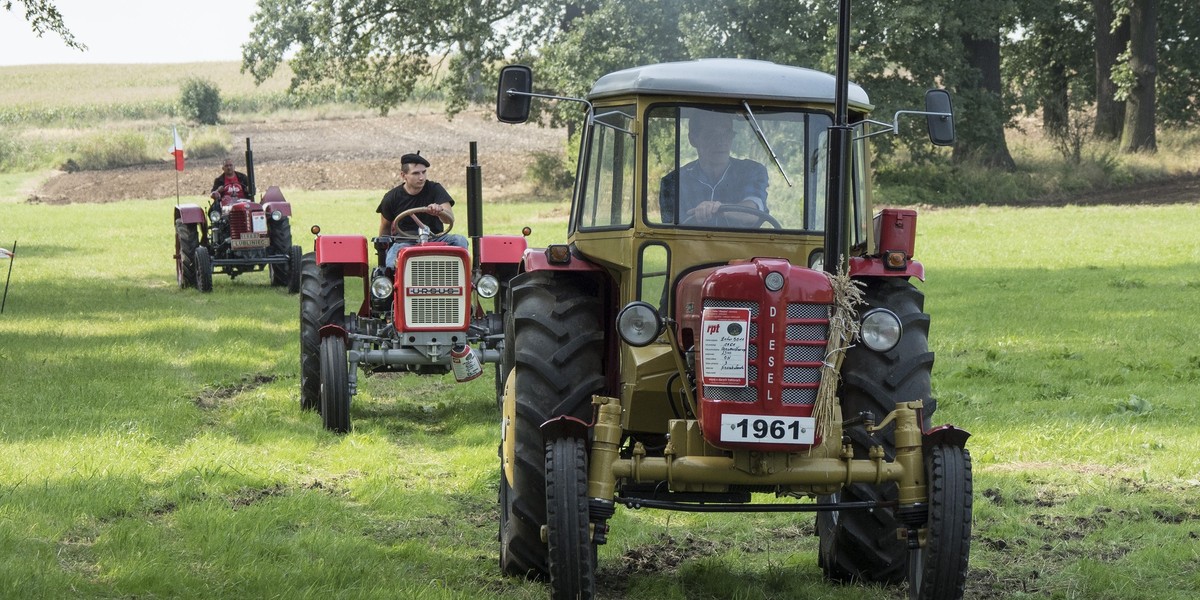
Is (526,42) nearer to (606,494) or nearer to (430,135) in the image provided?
(430,135)

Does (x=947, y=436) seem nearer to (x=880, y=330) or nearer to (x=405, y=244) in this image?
(x=880, y=330)

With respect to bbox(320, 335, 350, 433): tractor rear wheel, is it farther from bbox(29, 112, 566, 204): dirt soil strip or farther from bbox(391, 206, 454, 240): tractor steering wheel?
bbox(29, 112, 566, 204): dirt soil strip

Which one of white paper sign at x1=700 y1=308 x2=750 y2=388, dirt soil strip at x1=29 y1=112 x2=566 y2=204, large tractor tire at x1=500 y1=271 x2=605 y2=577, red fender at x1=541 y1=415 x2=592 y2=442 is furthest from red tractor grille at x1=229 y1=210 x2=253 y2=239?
dirt soil strip at x1=29 y1=112 x2=566 y2=204

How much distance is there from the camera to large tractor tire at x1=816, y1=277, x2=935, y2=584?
5.33 metres

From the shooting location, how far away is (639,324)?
4.93m

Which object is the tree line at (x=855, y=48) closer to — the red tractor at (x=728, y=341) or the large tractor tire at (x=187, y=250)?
the large tractor tire at (x=187, y=250)

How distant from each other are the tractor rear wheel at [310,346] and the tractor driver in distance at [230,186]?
9.78m

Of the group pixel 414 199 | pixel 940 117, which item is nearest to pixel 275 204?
pixel 414 199

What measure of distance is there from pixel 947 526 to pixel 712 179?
172cm

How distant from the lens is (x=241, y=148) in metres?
53.2

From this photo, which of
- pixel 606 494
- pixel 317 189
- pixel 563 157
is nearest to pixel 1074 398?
pixel 606 494

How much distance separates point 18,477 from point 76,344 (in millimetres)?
6049

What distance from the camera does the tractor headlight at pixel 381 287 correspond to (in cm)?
982

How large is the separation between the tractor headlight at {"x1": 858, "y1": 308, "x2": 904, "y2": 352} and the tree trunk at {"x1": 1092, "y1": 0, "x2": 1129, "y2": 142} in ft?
117
